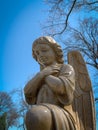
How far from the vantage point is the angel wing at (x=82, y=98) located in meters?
4.40

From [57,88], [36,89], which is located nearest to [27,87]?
[36,89]

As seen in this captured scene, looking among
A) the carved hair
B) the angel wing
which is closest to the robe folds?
the carved hair

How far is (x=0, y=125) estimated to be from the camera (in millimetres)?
29875

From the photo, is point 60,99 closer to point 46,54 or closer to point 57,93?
point 57,93

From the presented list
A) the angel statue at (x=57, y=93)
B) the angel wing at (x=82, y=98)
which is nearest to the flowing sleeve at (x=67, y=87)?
the angel statue at (x=57, y=93)

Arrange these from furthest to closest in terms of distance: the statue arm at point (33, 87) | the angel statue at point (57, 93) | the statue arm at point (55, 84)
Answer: the statue arm at point (33, 87) < the statue arm at point (55, 84) < the angel statue at point (57, 93)

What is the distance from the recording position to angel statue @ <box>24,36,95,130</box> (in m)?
3.74

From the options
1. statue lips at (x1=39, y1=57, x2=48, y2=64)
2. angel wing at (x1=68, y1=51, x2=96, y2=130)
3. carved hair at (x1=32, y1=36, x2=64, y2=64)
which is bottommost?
angel wing at (x1=68, y1=51, x2=96, y2=130)

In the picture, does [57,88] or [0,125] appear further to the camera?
[0,125]

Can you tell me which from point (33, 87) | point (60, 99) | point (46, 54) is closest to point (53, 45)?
point (46, 54)

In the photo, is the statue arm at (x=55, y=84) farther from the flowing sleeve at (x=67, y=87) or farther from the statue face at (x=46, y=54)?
the statue face at (x=46, y=54)

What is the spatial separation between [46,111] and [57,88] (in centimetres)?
44

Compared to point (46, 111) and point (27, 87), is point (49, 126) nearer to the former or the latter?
point (46, 111)

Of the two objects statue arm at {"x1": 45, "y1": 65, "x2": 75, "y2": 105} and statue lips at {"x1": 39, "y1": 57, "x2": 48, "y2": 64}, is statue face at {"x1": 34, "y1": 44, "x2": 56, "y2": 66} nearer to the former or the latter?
statue lips at {"x1": 39, "y1": 57, "x2": 48, "y2": 64}
